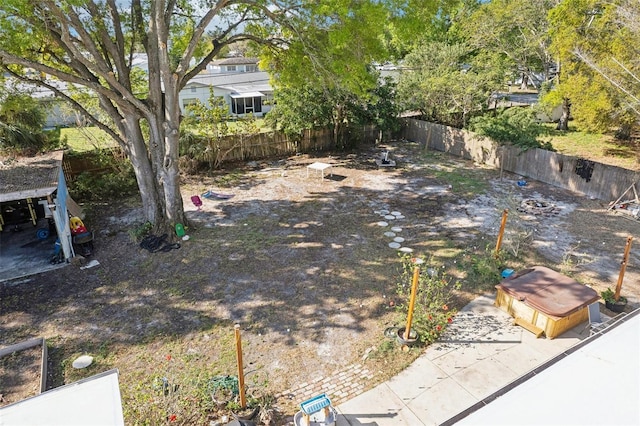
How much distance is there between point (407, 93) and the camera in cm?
1856

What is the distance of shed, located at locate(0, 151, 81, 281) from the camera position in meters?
8.23

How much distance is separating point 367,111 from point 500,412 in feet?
52.1

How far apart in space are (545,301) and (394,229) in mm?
4459

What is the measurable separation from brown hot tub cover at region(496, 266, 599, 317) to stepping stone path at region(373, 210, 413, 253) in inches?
107

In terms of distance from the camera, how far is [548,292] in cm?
678

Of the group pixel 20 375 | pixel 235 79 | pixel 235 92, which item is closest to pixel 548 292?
pixel 20 375

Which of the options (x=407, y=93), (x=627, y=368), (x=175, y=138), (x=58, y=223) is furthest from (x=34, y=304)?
(x=407, y=93)

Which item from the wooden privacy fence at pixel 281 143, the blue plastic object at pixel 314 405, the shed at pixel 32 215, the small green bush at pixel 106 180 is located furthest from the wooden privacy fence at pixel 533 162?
the shed at pixel 32 215

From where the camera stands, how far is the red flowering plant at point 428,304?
654 centimetres

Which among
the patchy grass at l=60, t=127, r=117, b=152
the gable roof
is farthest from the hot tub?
the gable roof

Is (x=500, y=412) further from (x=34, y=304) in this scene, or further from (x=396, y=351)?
(x=34, y=304)

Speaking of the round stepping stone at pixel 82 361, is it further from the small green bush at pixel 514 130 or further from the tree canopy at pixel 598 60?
the tree canopy at pixel 598 60

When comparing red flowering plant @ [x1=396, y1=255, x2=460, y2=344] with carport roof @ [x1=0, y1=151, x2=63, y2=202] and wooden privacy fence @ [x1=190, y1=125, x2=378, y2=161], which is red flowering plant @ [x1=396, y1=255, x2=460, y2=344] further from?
wooden privacy fence @ [x1=190, y1=125, x2=378, y2=161]

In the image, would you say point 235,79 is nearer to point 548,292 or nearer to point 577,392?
point 548,292
